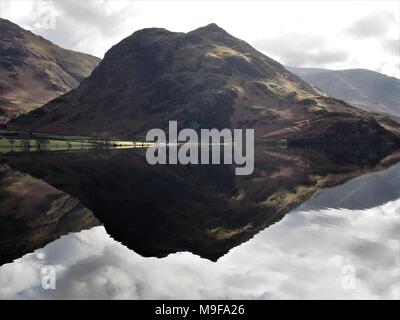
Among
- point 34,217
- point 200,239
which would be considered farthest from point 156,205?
point 200,239

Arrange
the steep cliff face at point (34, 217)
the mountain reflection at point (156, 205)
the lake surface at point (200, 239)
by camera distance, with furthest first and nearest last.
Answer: the mountain reflection at point (156, 205), the steep cliff face at point (34, 217), the lake surface at point (200, 239)

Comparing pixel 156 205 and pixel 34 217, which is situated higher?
pixel 156 205

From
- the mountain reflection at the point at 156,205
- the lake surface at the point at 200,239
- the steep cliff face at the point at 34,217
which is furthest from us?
the mountain reflection at the point at 156,205

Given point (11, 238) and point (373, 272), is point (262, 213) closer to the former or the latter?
point (373, 272)

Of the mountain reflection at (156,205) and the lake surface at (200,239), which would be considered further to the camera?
the mountain reflection at (156,205)

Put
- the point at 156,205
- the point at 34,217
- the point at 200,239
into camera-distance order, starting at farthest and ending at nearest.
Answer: the point at 156,205, the point at 34,217, the point at 200,239

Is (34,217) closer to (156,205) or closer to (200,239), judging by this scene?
(156,205)
